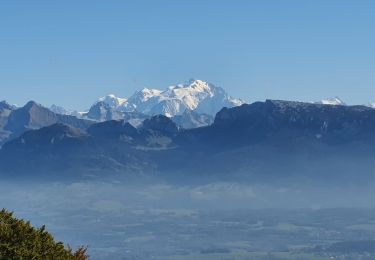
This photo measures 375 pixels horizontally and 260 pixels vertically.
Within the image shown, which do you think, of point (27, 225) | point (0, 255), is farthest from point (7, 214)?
point (0, 255)

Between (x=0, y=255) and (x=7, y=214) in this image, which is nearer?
(x=0, y=255)

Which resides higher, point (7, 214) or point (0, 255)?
point (7, 214)

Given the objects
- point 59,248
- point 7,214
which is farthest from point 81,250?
point 7,214

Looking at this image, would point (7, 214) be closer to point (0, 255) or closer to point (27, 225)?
point (27, 225)

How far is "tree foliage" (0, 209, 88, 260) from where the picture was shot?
178 ft

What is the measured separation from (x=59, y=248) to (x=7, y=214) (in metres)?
6.48

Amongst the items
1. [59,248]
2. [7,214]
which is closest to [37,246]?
[59,248]

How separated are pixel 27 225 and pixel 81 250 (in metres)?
4.99

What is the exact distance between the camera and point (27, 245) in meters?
56.4

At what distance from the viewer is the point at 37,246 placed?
56.3 m

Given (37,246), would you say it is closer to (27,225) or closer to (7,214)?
(27,225)

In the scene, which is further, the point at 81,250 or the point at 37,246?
the point at 81,250

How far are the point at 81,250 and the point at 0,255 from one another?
8393 millimetres

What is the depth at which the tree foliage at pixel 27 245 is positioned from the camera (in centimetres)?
5431
